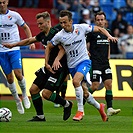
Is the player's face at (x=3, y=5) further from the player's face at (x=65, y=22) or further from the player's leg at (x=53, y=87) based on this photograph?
the player's leg at (x=53, y=87)

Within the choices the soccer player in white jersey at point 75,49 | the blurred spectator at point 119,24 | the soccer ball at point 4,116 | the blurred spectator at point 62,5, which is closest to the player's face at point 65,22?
the soccer player in white jersey at point 75,49

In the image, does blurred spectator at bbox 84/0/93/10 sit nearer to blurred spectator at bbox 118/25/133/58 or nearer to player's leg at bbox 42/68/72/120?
blurred spectator at bbox 118/25/133/58

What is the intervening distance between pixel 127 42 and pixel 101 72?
9711mm

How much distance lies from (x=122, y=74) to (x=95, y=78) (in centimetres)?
549

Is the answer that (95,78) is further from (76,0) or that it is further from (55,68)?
(76,0)

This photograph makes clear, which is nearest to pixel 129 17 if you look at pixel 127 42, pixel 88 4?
pixel 88 4

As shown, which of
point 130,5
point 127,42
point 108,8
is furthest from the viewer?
point 130,5

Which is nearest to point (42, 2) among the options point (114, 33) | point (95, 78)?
point (114, 33)

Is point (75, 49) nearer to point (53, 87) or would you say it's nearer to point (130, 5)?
point (53, 87)

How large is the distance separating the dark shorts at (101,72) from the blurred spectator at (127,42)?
876cm

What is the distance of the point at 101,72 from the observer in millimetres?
14086

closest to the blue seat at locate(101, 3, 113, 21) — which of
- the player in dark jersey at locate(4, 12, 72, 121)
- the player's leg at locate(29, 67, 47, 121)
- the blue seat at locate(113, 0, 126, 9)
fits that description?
the blue seat at locate(113, 0, 126, 9)

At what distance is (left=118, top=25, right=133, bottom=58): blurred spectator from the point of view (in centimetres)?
2328

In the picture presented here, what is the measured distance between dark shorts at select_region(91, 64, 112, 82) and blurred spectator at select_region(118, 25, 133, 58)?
28.7 ft
